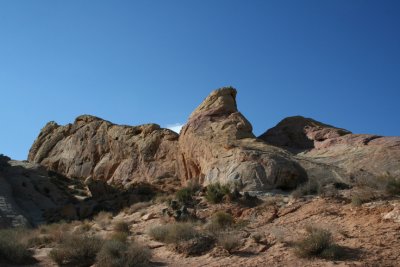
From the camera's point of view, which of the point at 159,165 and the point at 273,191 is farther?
the point at 159,165

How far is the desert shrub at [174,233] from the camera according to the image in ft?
45.3

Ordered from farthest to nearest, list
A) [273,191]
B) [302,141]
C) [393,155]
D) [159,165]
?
[159,165] → [302,141] → [393,155] → [273,191]

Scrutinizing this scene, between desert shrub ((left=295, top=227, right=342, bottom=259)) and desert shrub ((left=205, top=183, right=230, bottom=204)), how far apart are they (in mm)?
7194

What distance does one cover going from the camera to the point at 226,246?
41.4 ft

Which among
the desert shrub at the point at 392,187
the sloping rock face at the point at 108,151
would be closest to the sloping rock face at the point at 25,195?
the sloping rock face at the point at 108,151

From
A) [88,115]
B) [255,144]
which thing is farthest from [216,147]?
[88,115]

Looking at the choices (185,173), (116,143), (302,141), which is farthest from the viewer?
(116,143)

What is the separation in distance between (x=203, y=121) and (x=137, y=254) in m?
15.7

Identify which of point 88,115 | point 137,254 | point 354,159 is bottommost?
point 137,254

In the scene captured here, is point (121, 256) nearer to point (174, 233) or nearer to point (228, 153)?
point (174, 233)

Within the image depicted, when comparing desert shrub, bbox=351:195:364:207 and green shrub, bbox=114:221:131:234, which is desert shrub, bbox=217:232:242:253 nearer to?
desert shrub, bbox=351:195:364:207

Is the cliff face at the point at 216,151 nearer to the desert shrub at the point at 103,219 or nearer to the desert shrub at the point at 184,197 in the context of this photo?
the desert shrub at the point at 184,197

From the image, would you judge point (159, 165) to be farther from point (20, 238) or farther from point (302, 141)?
point (20, 238)

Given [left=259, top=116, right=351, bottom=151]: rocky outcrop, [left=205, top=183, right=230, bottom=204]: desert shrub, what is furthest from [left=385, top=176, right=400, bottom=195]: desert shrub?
[left=259, top=116, right=351, bottom=151]: rocky outcrop
